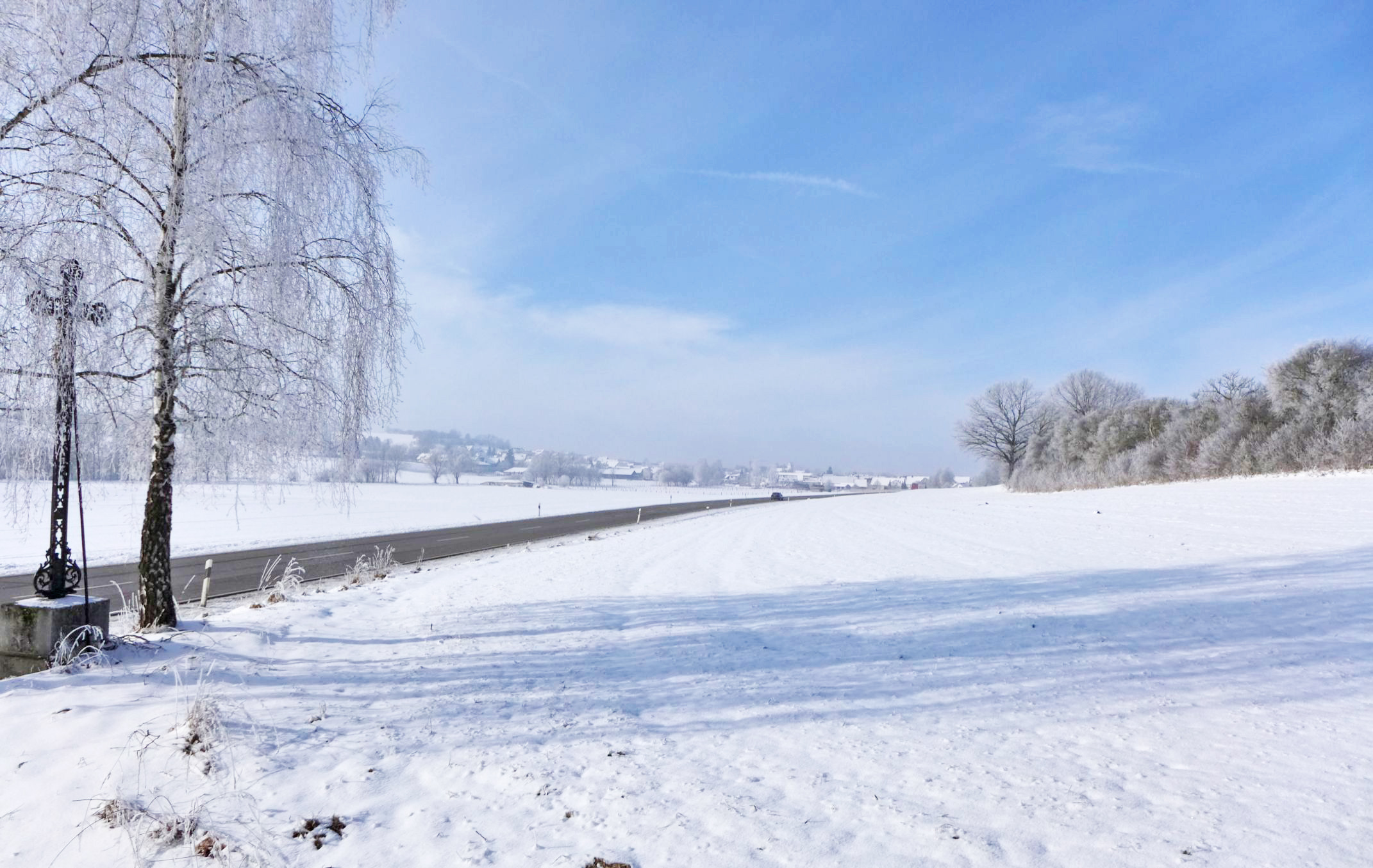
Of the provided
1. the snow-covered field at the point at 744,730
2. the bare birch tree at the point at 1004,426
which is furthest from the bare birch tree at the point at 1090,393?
the snow-covered field at the point at 744,730

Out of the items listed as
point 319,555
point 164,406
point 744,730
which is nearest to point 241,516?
point 319,555

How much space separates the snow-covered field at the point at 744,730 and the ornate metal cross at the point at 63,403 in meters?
0.97

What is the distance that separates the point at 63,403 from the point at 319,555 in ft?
51.9

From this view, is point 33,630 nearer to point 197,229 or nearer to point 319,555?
point 197,229

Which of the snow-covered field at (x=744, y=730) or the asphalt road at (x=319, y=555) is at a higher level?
the snow-covered field at (x=744, y=730)

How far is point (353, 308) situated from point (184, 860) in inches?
204

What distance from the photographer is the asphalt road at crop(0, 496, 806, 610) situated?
13789mm

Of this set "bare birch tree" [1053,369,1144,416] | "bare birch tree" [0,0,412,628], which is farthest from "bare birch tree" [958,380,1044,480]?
"bare birch tree" [0,0,412,628]

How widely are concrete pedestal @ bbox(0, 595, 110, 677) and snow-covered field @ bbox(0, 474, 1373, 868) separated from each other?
0.39 metres

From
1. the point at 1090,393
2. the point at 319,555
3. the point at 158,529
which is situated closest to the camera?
the point at 158,529

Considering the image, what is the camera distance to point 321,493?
25.8ft

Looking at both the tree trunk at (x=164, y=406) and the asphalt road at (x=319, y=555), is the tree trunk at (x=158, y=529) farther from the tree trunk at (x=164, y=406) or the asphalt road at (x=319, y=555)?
the asphalt road at (x=319, y=555)

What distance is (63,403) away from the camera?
555 centimetres

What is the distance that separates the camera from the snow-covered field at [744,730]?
333 centimetres
